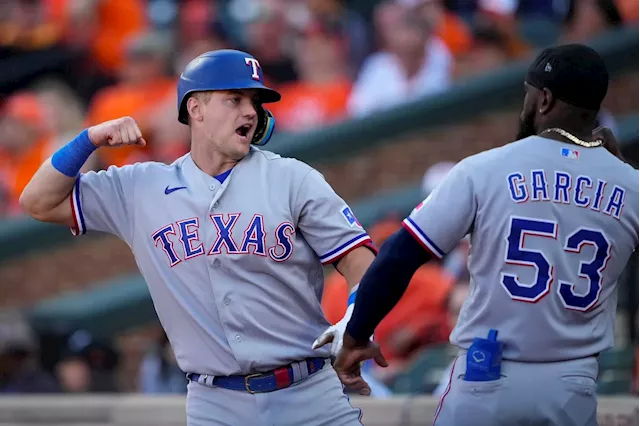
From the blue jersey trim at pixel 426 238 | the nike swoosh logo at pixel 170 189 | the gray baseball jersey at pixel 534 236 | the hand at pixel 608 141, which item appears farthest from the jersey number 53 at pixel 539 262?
the nike swoosh logo at pixel 170 189

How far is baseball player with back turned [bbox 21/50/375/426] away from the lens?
3896 mm

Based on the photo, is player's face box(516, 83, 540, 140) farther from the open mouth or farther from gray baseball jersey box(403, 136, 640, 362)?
the open mouth

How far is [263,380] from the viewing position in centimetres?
391

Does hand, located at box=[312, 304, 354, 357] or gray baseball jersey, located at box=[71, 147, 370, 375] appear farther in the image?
gray baseball jersey, located at box=[71, 147, 370, 375]

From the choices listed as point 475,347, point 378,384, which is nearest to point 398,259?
point 475,347

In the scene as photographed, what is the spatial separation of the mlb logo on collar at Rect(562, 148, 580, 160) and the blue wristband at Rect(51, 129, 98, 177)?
5.03 ft

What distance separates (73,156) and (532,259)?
1582mm

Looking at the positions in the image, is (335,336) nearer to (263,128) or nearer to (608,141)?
(263,128)

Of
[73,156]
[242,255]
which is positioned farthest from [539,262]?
[73,156]

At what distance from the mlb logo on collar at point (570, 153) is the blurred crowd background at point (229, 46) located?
3.03m

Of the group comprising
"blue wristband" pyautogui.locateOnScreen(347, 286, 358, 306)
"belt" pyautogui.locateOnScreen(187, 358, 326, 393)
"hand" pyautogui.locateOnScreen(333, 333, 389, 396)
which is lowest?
"belt" pyautogui.locateOnScreen(187, 358, 326, 393)

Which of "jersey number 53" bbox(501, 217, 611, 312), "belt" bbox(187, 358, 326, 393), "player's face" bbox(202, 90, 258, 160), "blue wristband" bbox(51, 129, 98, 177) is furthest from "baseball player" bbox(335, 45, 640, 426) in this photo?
"blue wristband" bbox(51, 129, 98, 177)

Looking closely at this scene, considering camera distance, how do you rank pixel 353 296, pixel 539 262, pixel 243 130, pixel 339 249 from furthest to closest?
pixel 243 130 → pixel 339 249 → pixel 353 296 → pixel 539 262

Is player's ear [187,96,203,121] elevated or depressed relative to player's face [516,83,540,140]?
elevated
